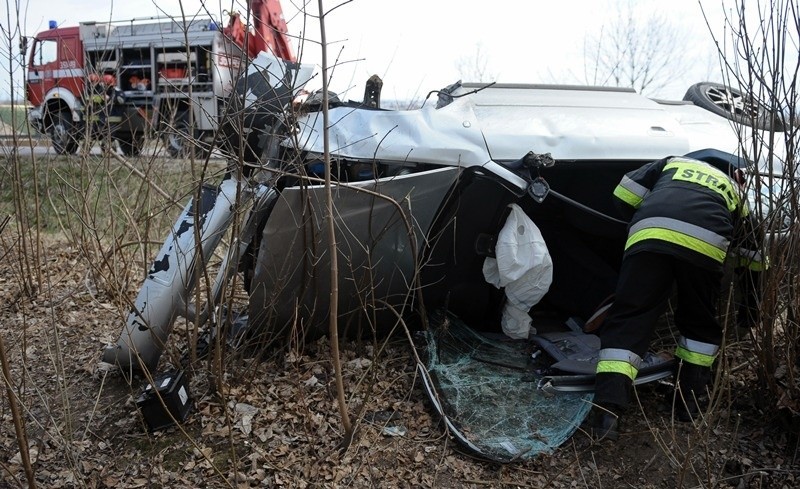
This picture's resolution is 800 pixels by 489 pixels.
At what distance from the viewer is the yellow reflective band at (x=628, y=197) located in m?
3.41

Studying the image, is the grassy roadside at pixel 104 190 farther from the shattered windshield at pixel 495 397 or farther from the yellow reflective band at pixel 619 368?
the yellow reflective band at pixel 619 368

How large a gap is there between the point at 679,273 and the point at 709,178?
1.52 ft

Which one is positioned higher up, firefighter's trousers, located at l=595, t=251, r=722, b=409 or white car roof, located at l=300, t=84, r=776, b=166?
white car roof, located at l=300, t=84, r=776, b=166

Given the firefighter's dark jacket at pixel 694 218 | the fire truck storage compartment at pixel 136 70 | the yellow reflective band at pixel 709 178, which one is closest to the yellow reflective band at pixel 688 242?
the firefighter's dark jacket at pixel 694 218

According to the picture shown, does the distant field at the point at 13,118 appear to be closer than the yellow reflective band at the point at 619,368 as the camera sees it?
No

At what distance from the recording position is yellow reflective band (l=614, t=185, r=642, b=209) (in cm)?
341

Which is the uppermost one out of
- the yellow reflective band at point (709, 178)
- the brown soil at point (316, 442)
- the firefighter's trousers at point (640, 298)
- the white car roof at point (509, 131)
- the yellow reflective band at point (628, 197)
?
the white car roof at point (509, 131)

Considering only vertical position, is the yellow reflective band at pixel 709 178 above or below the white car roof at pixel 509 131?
below

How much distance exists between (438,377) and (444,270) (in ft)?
2.07

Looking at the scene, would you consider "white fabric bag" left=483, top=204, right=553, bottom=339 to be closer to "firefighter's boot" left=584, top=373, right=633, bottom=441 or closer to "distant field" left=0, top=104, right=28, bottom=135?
"firefighter's boot" left=584, top=373, right=633, bottom=441

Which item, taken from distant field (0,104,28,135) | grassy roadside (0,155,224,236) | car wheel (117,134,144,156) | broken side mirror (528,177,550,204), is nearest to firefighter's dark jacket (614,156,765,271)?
broken side mirror (528,177,550,204)

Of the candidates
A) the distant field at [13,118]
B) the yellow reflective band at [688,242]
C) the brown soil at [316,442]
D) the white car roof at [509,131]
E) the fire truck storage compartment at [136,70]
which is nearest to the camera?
the brown soil at [316,442]

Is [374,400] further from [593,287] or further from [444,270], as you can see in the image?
[593,287]

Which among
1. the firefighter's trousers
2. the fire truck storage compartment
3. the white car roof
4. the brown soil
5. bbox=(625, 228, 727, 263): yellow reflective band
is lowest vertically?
the brown soil
